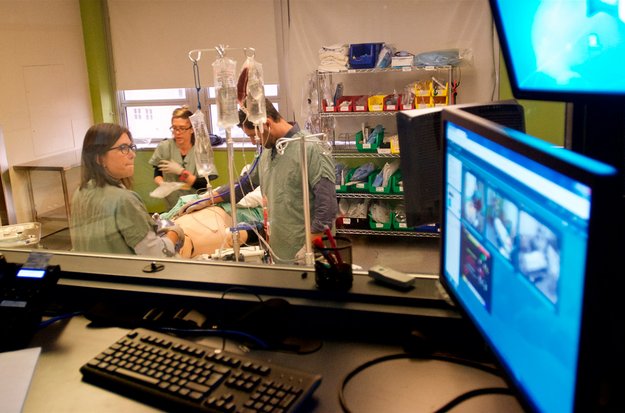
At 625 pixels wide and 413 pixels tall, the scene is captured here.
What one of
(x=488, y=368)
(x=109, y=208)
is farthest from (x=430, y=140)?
(x=109, y=208)

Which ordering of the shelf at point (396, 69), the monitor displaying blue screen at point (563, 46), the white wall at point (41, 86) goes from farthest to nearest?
the white wall at point (41, 86)
the shelf at point (396, 69)
the monitor displaying blue screen at point (563, 46)

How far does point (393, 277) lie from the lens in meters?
1.42

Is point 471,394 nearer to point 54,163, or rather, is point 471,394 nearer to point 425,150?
point 425,150

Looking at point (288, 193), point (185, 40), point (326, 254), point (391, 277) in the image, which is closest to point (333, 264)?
point (326, 254)

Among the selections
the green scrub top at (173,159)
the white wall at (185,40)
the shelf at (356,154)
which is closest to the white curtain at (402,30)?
the white wall at (185,40)

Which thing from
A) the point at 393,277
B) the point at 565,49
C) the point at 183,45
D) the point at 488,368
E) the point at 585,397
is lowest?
the point at 488,368

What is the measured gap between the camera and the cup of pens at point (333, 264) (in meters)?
1.43

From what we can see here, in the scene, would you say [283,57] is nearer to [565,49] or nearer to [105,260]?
[105,260]

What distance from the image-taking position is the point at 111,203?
2.56m

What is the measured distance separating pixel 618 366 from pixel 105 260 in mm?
1358

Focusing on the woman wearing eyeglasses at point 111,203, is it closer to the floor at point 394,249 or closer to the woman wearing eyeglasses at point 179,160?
the woman wearing eyeglasses at point 179,160

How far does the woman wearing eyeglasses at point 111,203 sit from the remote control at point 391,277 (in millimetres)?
1270

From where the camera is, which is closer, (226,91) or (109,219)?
(226,91)

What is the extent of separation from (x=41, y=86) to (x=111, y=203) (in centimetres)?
321
